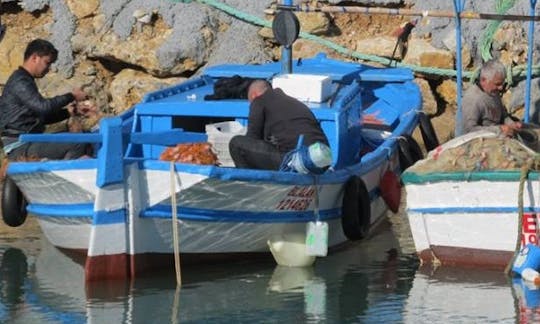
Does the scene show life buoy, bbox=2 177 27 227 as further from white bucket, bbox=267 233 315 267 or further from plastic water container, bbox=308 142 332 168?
plastic water container, bbox=308 142 332 168

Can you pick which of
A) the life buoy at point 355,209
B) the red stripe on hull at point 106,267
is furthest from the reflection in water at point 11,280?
the life buoy at point 355,209

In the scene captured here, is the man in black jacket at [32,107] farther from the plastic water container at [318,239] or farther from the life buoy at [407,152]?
the life buoy at [407,152]

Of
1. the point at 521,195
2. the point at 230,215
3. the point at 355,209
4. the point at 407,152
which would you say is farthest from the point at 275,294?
the point at 407,152

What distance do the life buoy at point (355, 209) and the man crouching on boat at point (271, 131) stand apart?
0.49 metres

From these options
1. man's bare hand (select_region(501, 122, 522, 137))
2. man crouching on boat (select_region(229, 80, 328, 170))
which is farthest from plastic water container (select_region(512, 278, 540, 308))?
man crouching on boat (select_region(229, 80, 328, 170))

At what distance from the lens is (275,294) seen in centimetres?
1252

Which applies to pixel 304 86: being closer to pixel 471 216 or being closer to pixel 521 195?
pixel 471 216

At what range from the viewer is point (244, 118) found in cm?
1462

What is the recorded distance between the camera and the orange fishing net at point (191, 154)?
42.7 ft

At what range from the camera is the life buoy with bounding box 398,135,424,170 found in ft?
51.9

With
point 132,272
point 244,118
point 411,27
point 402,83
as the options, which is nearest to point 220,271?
point 132,272

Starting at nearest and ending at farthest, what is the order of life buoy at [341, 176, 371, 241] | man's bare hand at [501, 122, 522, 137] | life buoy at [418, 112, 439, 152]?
1. man's bare hand at [501, 122, 522, 137]
2. life buoy at [341, 176, 371, 241]
3. life buoy at [418, 112, 439, 152]

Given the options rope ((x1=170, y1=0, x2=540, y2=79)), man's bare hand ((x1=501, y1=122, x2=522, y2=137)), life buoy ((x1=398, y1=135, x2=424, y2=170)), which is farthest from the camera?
rope ((x1=170, y1=0, x2=540, y2=79))

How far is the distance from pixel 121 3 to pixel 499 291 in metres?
9.39
